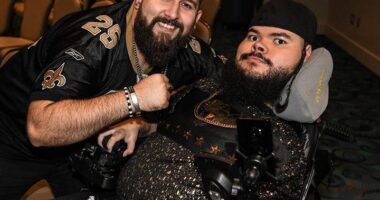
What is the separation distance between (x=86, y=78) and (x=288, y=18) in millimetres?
691

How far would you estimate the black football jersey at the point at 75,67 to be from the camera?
147cm

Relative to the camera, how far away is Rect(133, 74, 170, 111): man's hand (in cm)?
142

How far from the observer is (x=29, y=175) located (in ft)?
6.18

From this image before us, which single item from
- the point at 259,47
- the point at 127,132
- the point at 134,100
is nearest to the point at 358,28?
the point at 259,47

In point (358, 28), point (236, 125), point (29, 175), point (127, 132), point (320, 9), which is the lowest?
point (320, 9)

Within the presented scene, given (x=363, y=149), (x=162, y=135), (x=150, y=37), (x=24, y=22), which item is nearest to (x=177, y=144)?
(x=162, y=135)

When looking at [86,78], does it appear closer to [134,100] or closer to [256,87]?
[134,100]

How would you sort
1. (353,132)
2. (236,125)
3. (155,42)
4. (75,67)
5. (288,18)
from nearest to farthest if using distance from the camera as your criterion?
(236,125)
(75,67)
(288,18)
(155,42)
(353,132)

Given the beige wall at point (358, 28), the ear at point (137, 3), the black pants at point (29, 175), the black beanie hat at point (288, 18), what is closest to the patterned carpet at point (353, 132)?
the beige wall at point (358, 28)

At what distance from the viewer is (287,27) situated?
1.58 m

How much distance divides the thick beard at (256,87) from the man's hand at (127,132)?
1.06 feet

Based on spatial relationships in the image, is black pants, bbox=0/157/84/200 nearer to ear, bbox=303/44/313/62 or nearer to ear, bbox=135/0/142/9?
ear, bbox=135/0/142/9

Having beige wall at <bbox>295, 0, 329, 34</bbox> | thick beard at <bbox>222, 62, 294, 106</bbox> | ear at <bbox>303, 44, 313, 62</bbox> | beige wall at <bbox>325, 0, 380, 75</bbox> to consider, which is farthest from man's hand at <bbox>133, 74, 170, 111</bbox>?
beige wall at <bbox>295, 0, 329, 34</bbox>

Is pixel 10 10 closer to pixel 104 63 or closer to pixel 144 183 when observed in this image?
pixel 104 63
